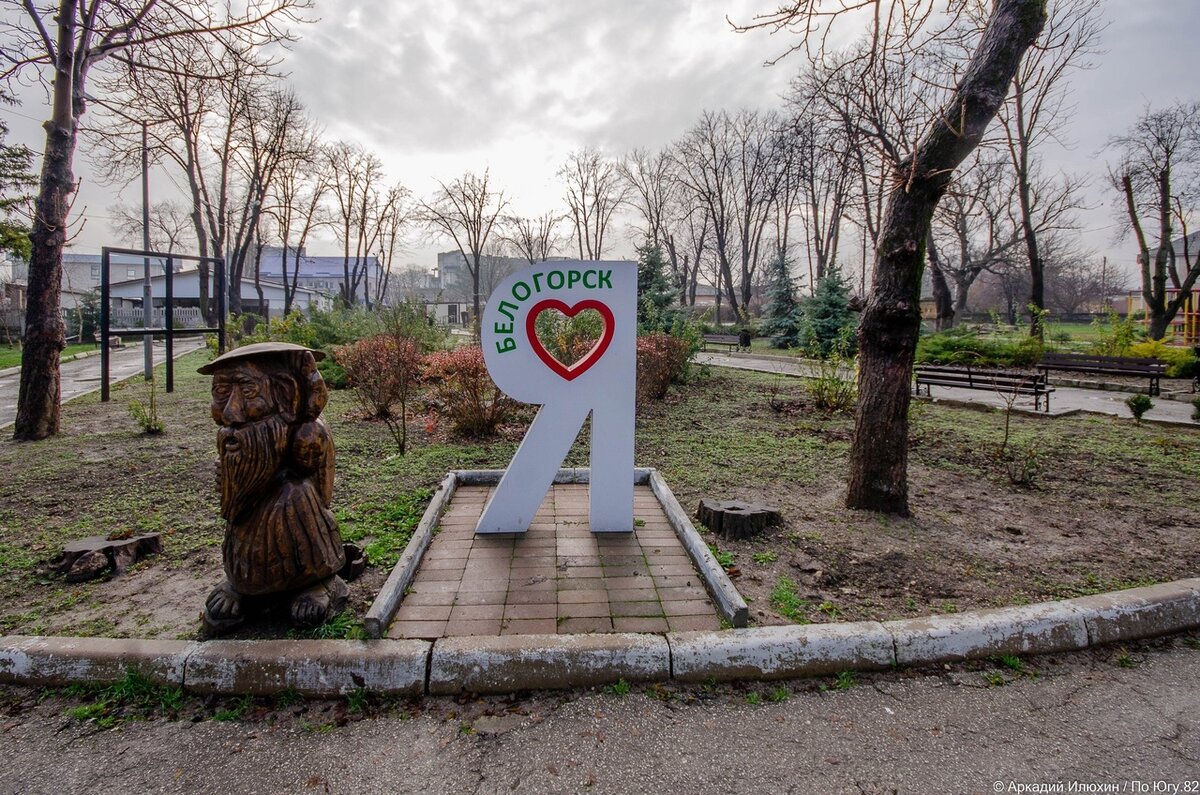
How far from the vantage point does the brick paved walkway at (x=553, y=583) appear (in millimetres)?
3064

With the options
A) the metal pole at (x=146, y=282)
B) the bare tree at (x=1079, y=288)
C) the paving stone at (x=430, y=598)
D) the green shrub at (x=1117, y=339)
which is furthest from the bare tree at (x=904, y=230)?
the bare tree at (x=1079, y=288)

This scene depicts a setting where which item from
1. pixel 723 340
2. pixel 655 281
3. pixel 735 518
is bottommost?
pixel 735 518

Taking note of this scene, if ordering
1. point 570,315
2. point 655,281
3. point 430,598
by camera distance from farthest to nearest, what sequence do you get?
point 655,281 → point 570,315 → point 430,598

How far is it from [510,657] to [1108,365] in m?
16.7

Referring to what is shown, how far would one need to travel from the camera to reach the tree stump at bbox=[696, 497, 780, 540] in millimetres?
4336

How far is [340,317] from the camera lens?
1569cm

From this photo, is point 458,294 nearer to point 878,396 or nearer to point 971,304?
point 971,304

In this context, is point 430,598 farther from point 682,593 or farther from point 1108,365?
point 1108,365

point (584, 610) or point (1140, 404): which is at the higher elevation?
point (1140, 404)

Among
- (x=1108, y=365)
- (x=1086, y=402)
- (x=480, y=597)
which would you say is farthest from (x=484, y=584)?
(x=1108, y=365)

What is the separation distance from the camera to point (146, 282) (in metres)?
13.6

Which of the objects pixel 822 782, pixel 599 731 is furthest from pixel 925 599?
pixel 599 731

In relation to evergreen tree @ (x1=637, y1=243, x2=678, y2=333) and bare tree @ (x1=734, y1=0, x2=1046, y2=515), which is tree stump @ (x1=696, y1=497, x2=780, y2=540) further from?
evergreen tree @ (x1=637, y1=243, x2=678, y2=333)

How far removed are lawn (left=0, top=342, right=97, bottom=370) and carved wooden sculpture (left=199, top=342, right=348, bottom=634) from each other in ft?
65.6
